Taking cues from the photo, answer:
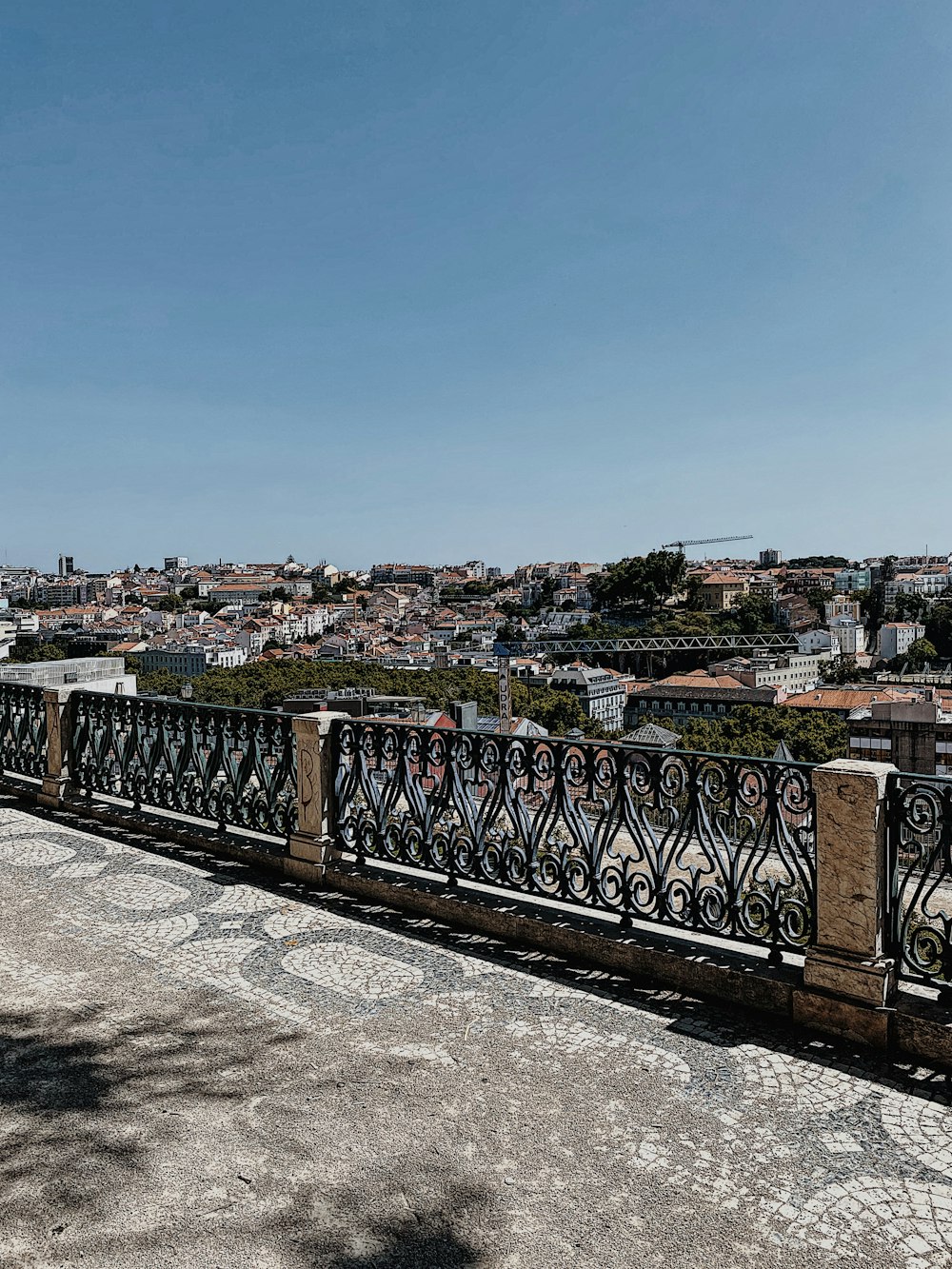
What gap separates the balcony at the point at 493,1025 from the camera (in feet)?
8.14

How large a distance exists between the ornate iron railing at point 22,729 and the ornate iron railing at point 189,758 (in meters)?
0.60

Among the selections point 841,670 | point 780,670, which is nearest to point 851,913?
point 780,670

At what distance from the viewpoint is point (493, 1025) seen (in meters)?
3.66

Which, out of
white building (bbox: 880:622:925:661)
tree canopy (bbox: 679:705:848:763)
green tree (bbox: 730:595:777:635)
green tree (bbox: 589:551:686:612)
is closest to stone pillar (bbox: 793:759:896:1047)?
tree canopy (bbox: 679:705:848:763)

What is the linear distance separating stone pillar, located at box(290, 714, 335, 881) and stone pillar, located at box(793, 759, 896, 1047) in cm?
310

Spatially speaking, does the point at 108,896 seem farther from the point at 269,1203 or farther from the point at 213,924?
the point at 269,1203

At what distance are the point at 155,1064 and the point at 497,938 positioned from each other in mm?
1874

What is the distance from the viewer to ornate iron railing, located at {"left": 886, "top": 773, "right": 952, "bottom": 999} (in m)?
3.39

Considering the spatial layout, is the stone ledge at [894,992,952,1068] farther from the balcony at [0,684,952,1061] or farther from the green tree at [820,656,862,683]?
the green tree at [820,656,862,683]

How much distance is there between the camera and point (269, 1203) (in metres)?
2.55

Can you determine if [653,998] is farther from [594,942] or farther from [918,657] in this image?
[918,657]

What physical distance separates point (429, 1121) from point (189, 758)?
452 cm

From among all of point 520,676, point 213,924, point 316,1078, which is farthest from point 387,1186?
point 520,676

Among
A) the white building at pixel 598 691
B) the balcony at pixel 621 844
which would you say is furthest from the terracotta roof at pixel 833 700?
the balcony at pixel 621 844
